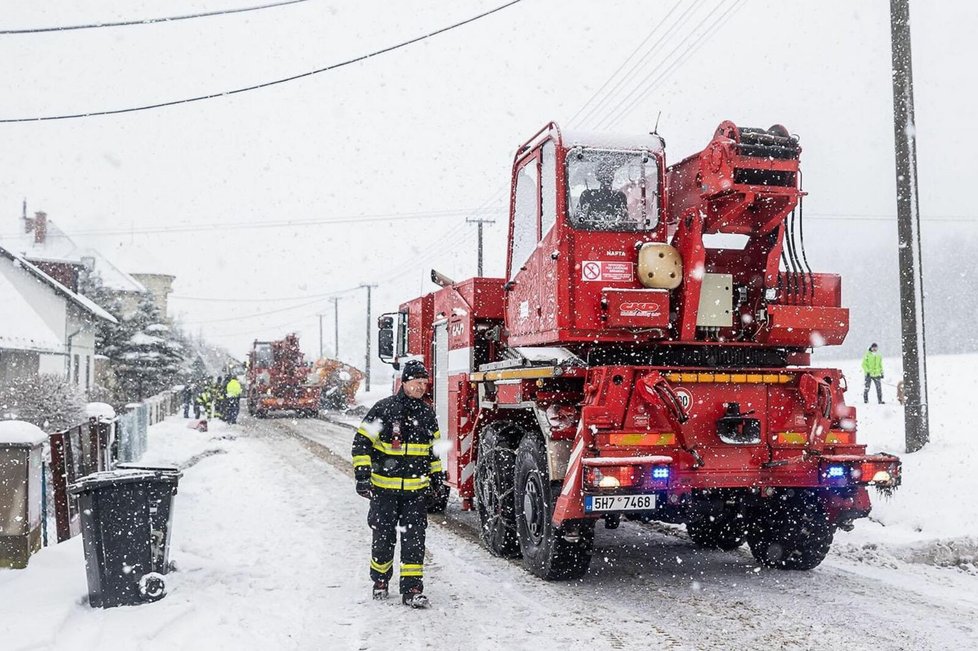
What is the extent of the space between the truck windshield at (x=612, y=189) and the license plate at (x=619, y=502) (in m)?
2.06

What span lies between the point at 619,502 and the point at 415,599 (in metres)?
1.56

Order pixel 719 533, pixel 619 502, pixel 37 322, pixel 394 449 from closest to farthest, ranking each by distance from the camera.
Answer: pixel 619 502
pixel 394 449
pixel 719 533
pixel 37 322

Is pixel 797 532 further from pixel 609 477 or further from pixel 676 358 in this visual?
pixel 609 477

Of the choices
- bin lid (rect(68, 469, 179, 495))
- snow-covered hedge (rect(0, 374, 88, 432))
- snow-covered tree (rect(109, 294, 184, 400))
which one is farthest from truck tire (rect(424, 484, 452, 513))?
snow-covered tree (rect(109, 294, 184, 400))

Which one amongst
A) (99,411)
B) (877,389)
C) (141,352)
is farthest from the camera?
(141,352)

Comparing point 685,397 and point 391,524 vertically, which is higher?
point 685,397

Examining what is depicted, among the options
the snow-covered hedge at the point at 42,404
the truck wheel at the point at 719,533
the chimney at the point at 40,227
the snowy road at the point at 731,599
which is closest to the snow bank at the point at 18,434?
the snowy road at the point at 731,599

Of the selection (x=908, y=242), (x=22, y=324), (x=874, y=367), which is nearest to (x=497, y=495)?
(x=908, y=242)

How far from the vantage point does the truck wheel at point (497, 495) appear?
7629mm

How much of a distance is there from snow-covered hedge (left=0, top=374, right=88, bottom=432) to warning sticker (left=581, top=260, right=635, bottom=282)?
14.4m

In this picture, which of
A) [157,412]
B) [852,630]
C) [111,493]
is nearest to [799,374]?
[852,630]

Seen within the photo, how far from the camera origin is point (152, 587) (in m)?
5.76

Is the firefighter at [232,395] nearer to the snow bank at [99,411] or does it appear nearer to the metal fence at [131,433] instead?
the metal fence at [131,433]

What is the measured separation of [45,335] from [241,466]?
71.8 ft
